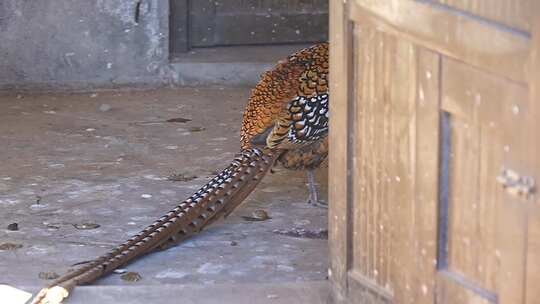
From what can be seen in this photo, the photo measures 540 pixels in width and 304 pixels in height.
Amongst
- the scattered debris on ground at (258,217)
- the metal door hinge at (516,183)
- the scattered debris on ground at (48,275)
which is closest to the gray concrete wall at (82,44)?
the scattered debris on ground at (258,217)

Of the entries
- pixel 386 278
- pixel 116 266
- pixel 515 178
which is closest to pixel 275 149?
pixel 116 266

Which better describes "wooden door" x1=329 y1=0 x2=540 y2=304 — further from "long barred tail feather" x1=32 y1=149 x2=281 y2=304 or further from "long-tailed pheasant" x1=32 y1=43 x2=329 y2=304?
"long-tailed pheasant" x1=32 y1=43 x2=329 y2=304

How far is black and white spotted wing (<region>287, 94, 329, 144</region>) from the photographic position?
5.37m

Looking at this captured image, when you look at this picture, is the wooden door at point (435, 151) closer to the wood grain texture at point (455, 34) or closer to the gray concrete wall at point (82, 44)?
the wood grain texture at point (455, 34)

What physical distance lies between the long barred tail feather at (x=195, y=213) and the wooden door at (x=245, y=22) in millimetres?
2752

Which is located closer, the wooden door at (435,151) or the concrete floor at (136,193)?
the wooden door at (435,151)

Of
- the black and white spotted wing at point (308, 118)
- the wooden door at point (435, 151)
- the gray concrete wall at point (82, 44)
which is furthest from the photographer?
the gray concrete wall at point (82, 44)

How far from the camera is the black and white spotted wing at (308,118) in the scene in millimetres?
5371

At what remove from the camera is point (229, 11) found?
810 cm

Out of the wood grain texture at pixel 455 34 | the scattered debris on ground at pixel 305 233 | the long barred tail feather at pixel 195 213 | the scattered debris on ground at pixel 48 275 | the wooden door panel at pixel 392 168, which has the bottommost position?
the scattered debris on ground at pixel 305 233

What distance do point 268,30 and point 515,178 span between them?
550 centimetres

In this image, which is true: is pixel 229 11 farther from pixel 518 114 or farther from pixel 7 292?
pixel 518 114

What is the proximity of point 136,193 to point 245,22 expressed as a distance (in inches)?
103

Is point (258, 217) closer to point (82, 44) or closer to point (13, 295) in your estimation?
point (13, 295)
